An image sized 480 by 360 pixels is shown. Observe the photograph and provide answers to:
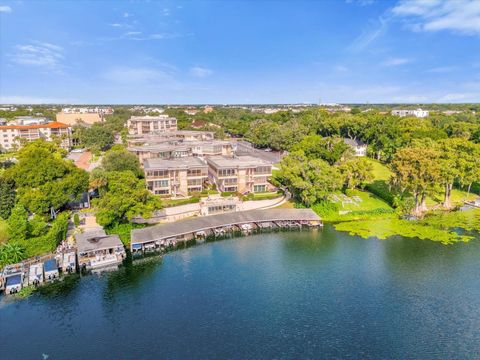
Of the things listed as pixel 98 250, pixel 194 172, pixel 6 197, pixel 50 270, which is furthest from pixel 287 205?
pixel 6 197

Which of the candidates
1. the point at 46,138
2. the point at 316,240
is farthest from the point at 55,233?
the point at 46,138

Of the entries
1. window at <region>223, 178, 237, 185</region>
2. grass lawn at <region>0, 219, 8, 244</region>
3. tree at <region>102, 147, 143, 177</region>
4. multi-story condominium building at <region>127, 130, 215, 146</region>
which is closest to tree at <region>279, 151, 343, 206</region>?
window at <region>223, 178, 237, 185</region>

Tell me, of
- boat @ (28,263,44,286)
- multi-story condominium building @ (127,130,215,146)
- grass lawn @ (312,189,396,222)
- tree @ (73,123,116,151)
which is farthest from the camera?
tree @ (73,123,116,151)

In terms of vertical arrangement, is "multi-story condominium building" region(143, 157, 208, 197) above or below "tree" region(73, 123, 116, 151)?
below

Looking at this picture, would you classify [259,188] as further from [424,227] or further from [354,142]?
[354,142]

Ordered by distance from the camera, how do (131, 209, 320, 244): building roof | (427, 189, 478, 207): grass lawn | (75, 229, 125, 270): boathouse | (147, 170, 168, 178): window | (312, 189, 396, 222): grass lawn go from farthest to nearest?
(427, 189, 478, 207): grass lawn
(147, 170, 168, 178): window
(312, 189, 396, 222): grass lawn
(131, 209, 320, 244): building roof
(75, 229, 125, 270): boathouse

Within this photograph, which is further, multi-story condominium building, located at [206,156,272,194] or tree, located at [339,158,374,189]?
tree, located at [339,158,374,189]

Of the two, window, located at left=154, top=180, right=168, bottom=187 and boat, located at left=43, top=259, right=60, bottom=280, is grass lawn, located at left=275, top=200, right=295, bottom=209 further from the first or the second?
Answer: boat, located at left=43, top=259, right=60, bottom=280

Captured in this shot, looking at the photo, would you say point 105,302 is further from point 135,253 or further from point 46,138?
point 46,138
